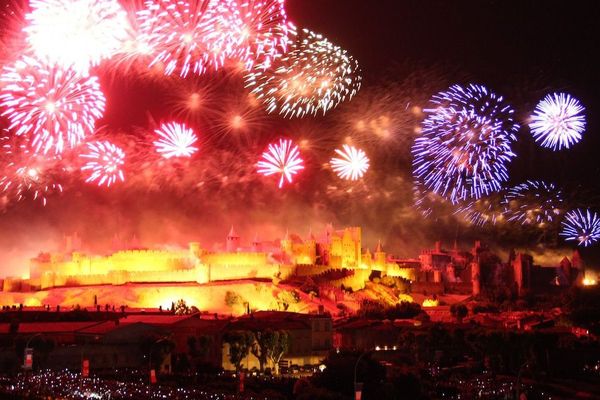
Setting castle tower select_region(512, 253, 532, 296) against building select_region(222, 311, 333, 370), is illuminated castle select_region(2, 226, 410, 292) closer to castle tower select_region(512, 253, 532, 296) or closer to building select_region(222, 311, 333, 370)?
castle tower select_region(512, 253, 532, 296)

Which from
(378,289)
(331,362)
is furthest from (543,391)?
(378,289)

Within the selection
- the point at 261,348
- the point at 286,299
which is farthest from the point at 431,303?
the point at 261,348

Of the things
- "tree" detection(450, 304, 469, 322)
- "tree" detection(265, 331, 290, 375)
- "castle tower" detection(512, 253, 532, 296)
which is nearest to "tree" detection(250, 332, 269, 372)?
"tree" detection(265, 331, 290, 375)

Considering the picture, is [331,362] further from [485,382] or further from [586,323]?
[586,323]

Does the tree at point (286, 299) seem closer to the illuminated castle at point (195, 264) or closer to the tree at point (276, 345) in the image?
the illuminated castle at point (195, 264)

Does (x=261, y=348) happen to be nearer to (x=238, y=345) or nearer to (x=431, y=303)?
(x=238, y=345)
